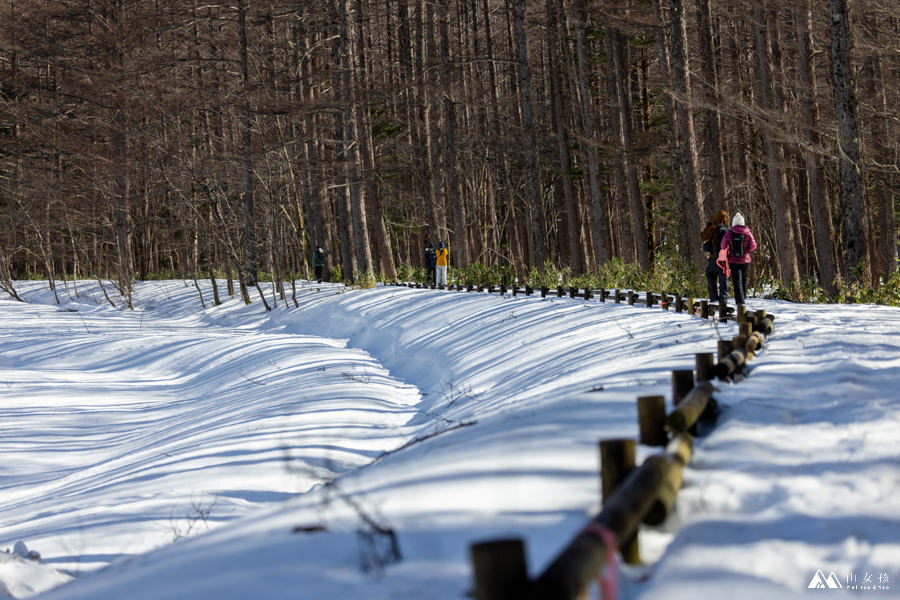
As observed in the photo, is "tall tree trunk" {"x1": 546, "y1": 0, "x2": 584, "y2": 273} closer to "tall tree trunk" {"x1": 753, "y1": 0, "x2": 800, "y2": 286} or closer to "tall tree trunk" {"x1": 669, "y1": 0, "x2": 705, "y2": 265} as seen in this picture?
"tall tree trunk" {"x1": 753, "y1": 0, "x2": 800, "y2": 286}

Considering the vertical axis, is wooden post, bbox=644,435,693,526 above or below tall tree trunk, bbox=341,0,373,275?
below

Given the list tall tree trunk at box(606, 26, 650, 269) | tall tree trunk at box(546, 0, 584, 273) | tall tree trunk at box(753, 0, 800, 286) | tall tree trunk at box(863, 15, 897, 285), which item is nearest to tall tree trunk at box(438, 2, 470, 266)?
tall tree trunk at box(546, 0, 584, 273)

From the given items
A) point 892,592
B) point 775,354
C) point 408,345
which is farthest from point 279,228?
point 892,592

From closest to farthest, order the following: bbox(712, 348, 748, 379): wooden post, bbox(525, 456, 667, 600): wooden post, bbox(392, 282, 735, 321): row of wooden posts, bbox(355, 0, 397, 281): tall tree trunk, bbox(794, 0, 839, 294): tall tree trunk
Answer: bbox(525, 456, 667, 600): wooden post
bbox(712, 348, 748, 379): wooden post
bbox(392, 282, 735, 321): row of wooden posts
bbox(794, 0, 839, 294): tall tree trunk
bbox(355, 0, 397, 281): tall tree trunk

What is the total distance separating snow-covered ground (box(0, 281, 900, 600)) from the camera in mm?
2885

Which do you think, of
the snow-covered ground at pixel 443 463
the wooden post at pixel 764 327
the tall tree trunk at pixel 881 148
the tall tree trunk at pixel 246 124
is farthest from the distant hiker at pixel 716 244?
the tall tree trunk at pixel 246 124

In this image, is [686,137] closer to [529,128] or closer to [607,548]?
[529,128]

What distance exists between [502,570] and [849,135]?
14.6m

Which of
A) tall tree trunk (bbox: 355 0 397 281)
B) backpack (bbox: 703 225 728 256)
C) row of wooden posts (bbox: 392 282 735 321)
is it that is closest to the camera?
row of wooden posts (bbox: 392 282 735 321)

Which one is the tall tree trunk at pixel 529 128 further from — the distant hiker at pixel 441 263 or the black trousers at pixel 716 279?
the black trousers at pixel 716 279

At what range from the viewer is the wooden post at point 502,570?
1.89 meters

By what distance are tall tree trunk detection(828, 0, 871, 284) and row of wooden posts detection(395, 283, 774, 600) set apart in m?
10.2

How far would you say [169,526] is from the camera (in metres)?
5.71

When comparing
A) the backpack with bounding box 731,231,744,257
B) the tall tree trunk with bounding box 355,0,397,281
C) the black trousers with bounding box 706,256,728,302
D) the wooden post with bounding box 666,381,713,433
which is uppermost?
the tall tree trunk with bounding box 355,0,397,281
